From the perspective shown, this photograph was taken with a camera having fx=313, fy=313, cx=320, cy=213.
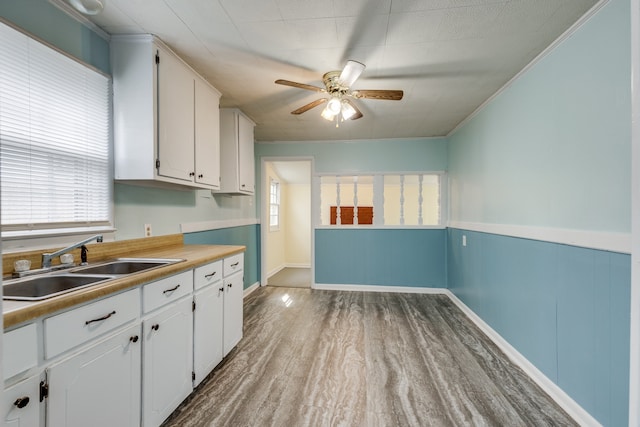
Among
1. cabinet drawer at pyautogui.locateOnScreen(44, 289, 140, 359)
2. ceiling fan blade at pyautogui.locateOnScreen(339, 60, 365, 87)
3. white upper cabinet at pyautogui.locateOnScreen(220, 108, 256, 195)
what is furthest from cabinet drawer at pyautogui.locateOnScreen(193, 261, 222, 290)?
ceiling fan blade at pyautogui.locateOnScreen(339, 60, 365, 87)

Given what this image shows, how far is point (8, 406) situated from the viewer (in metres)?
1.01

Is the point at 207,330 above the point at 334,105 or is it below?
below

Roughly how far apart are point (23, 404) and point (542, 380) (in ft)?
9.31

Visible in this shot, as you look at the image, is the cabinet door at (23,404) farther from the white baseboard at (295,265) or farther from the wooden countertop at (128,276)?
the white baseboard at (295,265)

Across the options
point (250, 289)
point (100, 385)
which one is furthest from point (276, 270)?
point (100, 385)

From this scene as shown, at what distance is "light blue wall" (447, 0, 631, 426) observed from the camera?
1609 mm

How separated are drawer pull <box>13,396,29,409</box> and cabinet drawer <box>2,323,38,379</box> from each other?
90 mm

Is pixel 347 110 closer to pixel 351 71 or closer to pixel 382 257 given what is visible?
pixel 351 71

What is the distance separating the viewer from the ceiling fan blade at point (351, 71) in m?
2.07

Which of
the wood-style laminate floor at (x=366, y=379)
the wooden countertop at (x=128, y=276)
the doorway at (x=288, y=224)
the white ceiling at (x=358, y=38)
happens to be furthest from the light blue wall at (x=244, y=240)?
the white ceiling at (x=358, y=38)

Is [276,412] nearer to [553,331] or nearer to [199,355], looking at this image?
[199,355]

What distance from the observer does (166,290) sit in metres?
1.77

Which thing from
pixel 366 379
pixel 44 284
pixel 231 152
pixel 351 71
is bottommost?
pixel 366 379

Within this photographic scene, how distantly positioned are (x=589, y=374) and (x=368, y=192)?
4798mm
